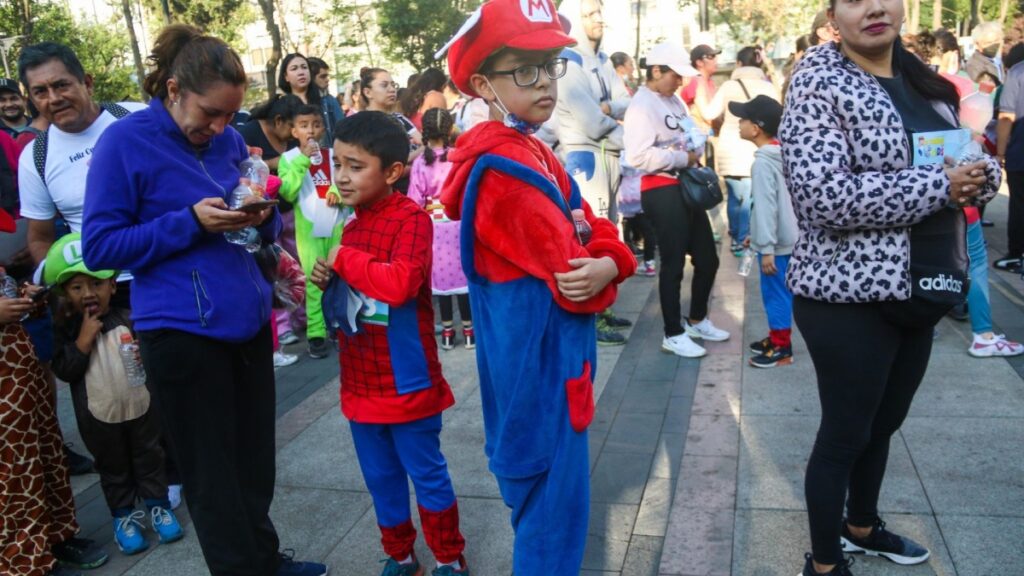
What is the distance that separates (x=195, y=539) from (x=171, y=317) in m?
1.47

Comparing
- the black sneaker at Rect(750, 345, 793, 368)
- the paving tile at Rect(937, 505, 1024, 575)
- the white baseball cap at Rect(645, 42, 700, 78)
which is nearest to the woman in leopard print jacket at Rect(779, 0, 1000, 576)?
the paving tile at Rect(937, 505, 1024, 575)

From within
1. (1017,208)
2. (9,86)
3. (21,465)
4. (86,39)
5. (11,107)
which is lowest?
(1017,208)

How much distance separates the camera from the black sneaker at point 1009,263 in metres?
7.29

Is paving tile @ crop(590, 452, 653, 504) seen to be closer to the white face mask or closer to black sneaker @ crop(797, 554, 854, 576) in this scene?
black sneaker @ crop(797, 554, 854, 576)

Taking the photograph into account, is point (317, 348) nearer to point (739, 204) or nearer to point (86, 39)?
point (739, 204)

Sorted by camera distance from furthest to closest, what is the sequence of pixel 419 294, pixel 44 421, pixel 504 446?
pixel 44 421
pixel 419 294
pixel 504 446

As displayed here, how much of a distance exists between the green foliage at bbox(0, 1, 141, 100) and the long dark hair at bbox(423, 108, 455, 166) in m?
12.7

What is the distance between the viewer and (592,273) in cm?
226

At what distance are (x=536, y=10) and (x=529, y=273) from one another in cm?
70

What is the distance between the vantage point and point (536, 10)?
232 centimetres

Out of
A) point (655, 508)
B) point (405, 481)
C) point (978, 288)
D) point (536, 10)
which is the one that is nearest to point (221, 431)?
point (405, 481)

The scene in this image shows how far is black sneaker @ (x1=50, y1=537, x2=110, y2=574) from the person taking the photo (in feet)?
11.8

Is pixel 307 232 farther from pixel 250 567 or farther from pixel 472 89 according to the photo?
pixel 472 89

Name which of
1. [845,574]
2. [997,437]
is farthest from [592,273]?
[997,437]
